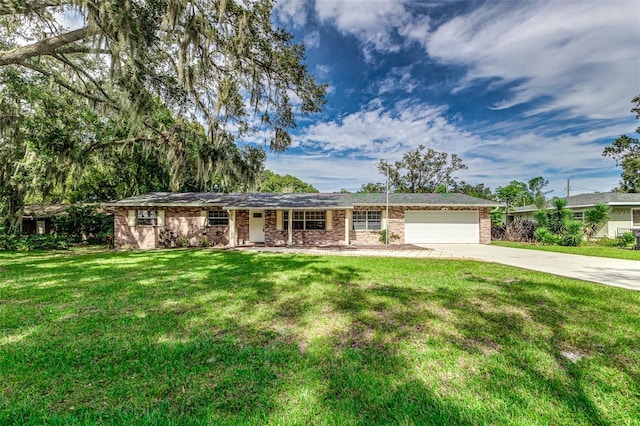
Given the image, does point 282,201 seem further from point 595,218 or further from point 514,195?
point 514,195

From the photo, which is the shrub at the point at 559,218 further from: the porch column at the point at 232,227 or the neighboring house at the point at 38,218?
the neighboring house at the point at 38,218

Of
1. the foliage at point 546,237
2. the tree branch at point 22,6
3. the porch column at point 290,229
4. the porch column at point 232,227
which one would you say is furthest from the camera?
the foliage at point 546,237

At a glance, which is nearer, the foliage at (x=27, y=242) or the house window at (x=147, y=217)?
the foliage at (x=27, y=242)

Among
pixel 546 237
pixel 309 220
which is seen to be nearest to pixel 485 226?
pixel 546 237

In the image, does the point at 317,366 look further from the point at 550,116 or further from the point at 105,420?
the point at 550,116

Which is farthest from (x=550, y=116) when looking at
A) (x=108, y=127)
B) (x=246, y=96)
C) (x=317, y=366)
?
(x=108, y=127)

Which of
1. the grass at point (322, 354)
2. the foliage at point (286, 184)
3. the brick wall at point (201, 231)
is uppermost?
the foliage at point (286, 184)

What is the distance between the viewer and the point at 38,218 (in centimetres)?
1716

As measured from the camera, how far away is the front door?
14.6 meters

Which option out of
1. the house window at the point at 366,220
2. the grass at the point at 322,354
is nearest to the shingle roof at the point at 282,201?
the house window at the point at 366,220

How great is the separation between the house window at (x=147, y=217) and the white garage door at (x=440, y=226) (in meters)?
13.4

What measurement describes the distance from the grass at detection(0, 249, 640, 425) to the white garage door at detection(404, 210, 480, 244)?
9.56 meters

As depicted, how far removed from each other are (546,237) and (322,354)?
1614 centimetres

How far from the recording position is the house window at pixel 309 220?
47.1 feet
